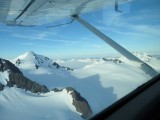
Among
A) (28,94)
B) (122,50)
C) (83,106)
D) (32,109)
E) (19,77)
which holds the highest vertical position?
(19,77)

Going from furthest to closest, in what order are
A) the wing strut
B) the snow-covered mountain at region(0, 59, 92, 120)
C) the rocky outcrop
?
the wing strut < the snow-covered mountain at region(0, 59, 92, 120) < the rocky outcrop

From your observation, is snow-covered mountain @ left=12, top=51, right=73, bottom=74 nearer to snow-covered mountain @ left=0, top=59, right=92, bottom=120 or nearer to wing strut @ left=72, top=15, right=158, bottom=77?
snow-covered mountain @ left=0, top=59, right=92, bottom=120

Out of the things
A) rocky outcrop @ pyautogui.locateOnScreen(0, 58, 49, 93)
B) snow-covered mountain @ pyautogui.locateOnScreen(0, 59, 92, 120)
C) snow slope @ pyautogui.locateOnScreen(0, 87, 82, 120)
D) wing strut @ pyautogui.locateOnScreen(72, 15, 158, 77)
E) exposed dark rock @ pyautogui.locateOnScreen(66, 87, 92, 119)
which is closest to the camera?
exposed dark rock @ pyautogui.locateOnScreen(66, 87, 92, 119)

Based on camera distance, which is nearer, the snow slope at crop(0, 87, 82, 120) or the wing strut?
the snow slope at crop(0, 87, 82, 120)

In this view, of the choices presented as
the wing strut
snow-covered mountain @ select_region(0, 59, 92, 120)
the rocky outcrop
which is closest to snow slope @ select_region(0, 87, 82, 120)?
snow-covered mountain @ select_region(0, 59, 92, 120)

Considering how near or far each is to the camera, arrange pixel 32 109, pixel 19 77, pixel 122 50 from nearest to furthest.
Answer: pixel 19 77 < pixel 122 50 < pixel 32 109

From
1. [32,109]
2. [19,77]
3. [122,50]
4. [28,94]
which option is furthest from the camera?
[32,109]

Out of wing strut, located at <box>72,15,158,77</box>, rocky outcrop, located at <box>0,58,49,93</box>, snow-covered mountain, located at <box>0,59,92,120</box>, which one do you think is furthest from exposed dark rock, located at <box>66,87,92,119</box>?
wing strut, located at <box>72,15,158,77</box>

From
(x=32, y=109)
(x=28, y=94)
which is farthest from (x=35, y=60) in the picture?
(x=32, y=109)

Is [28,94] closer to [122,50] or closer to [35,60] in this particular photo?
[35,60]

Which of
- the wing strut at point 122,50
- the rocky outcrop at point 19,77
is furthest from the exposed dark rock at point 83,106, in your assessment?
the wing strut at point 122,50

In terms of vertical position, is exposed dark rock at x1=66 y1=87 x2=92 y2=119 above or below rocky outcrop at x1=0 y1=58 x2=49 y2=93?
below
